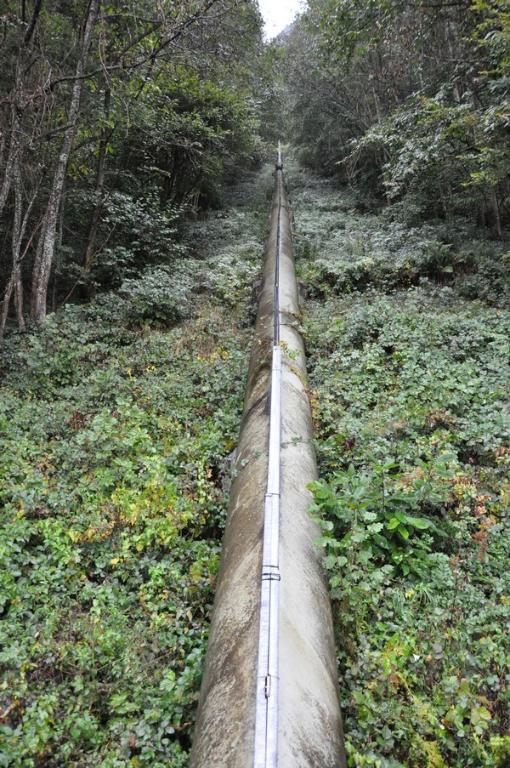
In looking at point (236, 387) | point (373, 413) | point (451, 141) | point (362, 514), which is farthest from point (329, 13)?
point (362, 514)

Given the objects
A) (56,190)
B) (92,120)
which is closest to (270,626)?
(56,190)

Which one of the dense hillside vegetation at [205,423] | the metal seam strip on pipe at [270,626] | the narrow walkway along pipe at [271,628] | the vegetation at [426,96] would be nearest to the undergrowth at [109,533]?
the dense hillside vegetation at [205,423]

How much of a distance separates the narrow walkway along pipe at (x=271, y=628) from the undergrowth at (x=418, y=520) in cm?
18

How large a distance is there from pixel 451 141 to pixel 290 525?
8491 millimetres

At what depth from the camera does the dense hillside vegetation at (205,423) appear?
2.44 m

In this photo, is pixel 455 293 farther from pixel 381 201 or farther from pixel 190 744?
pixel 381 201

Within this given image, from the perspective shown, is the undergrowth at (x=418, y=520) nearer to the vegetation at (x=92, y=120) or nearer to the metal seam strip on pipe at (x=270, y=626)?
the metal seam strip on pipe at (x=270, y=626)

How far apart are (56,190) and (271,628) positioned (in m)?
7.41

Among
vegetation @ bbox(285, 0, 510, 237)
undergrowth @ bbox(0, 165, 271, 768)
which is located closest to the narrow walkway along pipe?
undergrowth @ bbox(0, 165, 271, 768)

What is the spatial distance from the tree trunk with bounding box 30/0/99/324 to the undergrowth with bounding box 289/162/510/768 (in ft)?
14.5

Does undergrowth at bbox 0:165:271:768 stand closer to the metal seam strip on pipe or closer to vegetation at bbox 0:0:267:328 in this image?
the metal seam strip on pipe

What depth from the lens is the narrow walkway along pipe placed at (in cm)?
194

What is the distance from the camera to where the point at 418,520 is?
3174mm

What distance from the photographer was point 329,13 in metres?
8.78
